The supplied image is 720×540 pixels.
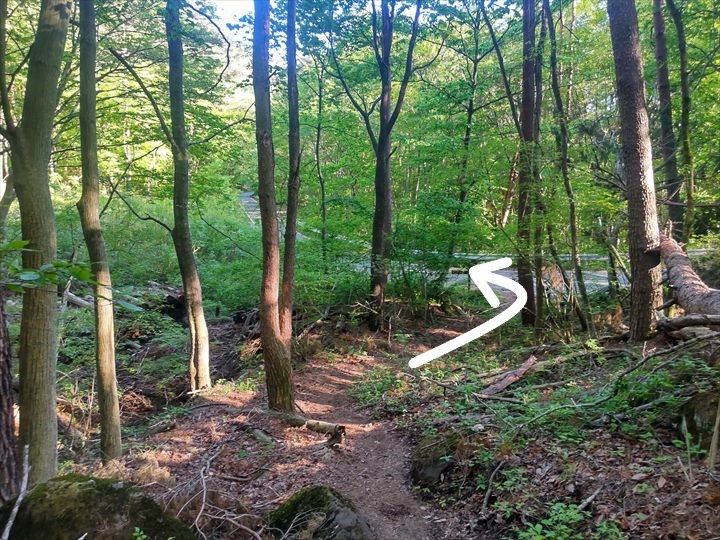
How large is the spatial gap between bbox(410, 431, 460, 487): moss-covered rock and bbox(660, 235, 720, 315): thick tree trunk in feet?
9.98

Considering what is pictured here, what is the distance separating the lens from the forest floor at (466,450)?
11.5 ft

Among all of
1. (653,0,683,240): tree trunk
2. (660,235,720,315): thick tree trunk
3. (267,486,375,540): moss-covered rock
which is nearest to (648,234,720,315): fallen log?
(660,235,720,315): thick tree trunk

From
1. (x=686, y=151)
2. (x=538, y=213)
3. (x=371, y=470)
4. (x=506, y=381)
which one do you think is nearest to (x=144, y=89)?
(x=371, y=470)

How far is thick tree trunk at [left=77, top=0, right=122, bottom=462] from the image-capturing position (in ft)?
18.5

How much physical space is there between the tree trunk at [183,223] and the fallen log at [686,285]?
746 cm

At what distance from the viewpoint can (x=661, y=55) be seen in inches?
393

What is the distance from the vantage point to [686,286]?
5.57 meters

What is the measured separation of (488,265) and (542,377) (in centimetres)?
353

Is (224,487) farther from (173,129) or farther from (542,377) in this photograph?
(173,129)

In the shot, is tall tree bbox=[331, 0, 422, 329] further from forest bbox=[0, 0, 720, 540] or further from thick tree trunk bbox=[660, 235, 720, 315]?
thick tree trunk bbox=[660, 235, 720, 315]

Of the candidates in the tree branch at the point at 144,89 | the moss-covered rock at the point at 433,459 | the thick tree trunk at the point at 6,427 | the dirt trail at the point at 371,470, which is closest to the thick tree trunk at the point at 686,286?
the moss-covered rock at the point at 433,459

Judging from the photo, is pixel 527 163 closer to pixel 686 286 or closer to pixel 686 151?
pixel 686 151

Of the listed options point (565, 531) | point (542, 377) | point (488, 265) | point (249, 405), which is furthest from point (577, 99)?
point (565, 531)

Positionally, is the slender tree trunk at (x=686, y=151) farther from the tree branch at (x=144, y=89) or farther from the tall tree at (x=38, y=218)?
the tall tree at (x=38, y=218)
